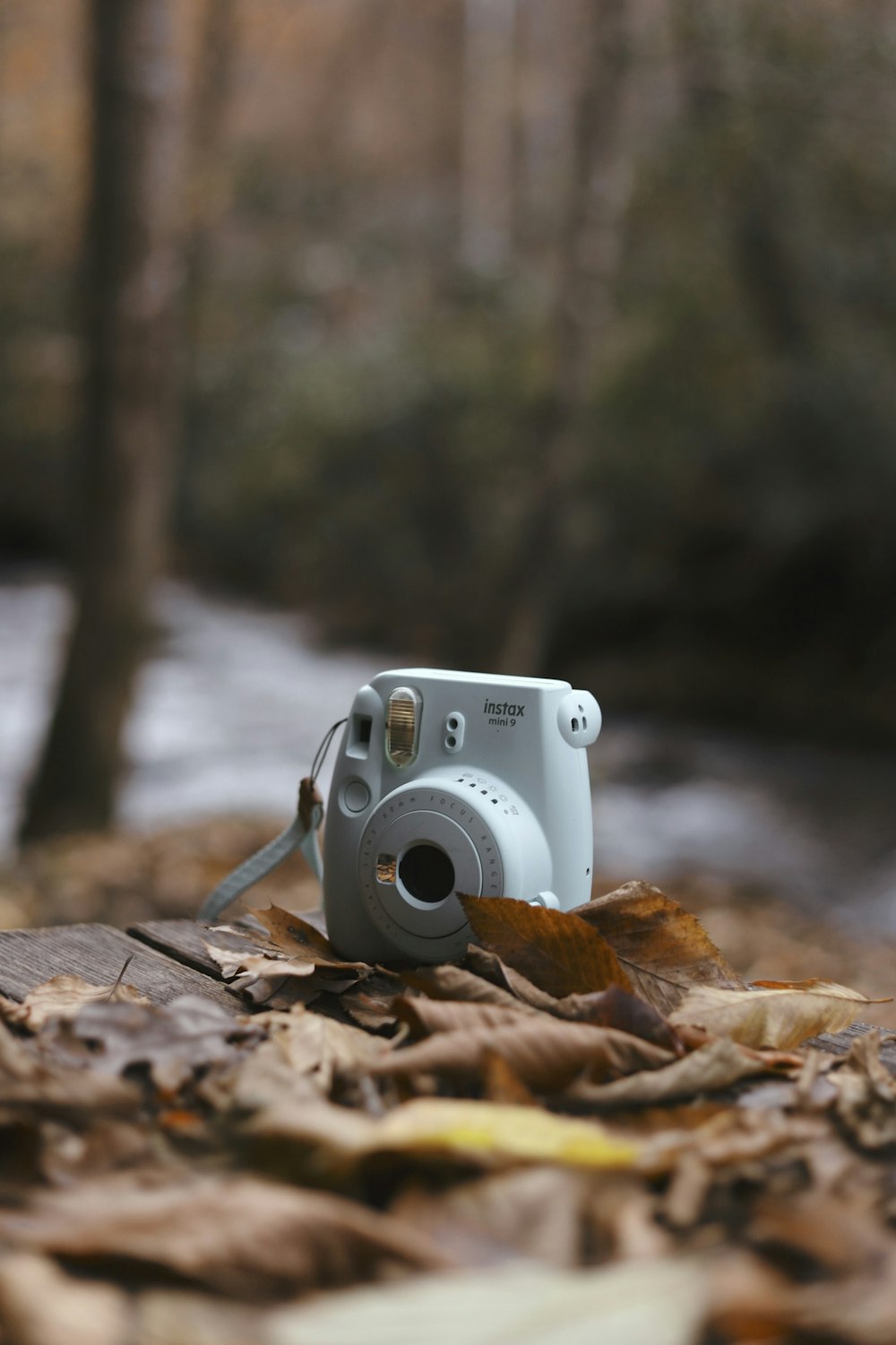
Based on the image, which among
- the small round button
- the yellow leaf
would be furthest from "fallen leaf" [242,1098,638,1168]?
the small round button

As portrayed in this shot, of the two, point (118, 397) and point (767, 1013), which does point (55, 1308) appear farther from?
point (118, 397)

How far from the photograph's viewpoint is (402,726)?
1.34 metres

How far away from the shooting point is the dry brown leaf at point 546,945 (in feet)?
3.72

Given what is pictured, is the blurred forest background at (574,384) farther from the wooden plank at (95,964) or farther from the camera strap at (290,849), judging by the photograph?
the wooden plank at (95,964)

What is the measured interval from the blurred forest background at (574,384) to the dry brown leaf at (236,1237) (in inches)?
159

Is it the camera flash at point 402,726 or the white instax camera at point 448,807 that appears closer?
the white instax camera at point 448,807

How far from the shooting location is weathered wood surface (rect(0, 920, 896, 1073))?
1196 mm

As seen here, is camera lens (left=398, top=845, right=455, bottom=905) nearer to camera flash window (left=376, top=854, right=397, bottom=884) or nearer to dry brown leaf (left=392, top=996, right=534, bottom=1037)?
camera flash window (left=376, top=854, right=397, bottom=884)

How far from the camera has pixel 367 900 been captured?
1.29m

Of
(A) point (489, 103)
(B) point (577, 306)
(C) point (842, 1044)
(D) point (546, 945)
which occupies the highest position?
(A) point (489, 103)

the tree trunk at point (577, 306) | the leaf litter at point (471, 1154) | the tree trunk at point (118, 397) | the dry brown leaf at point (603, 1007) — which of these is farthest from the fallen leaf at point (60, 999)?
the tree trunk at point (577, 306)

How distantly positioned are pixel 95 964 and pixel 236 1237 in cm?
66

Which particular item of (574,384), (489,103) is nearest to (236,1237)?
(574,384)

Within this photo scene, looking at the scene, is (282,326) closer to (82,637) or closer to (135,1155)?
(82,637)
